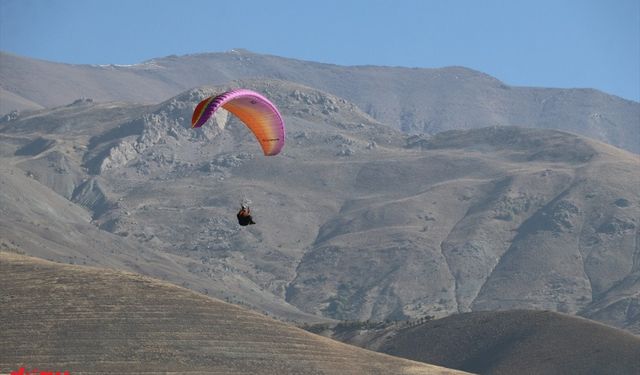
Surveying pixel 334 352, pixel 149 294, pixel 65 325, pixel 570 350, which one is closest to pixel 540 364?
pixel 570 350

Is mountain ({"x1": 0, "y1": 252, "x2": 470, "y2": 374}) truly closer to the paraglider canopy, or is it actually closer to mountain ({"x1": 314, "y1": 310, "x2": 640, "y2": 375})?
mountain ({"x1": 314, "y1": 310, "x2": 640, "y2": 375})

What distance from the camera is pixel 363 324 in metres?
189

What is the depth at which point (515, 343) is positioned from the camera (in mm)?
155125

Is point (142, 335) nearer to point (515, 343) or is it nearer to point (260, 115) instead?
point (260, 115)

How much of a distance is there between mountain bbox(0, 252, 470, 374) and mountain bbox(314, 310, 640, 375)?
33904 millimetres

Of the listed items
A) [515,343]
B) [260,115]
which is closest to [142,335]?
[260,115]

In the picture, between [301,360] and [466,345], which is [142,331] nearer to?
[301,360]

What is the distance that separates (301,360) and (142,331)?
13.9 m

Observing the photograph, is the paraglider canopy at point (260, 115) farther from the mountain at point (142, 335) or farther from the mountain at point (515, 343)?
the mountain at point (515, 343)

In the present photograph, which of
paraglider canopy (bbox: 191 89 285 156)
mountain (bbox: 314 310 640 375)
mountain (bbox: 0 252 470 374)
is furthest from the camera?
mountain (bbox: 314 310 640 375)

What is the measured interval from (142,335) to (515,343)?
60.6 metres

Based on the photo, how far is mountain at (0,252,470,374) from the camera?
101750 millimetres

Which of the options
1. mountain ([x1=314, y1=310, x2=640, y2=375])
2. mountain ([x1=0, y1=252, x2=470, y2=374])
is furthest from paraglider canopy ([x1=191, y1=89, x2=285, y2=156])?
mountain ([x1=314, y1=310, x2=640, y2=375])

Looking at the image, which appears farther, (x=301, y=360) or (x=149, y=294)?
(x=149, y=294)
